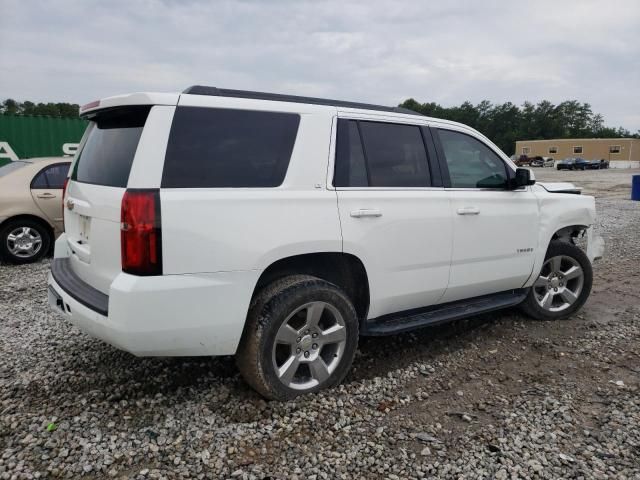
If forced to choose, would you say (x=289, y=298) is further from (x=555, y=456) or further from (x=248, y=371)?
(x=555, y=456)

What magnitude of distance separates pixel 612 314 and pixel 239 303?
4161mm

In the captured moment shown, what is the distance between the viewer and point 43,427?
282 cm

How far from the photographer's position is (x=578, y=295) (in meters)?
4.91

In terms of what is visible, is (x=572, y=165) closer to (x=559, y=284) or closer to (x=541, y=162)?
(x=541, y=162)

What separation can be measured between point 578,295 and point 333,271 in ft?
9.57

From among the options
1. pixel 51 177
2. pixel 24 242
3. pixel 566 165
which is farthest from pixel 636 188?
pixel 566 165

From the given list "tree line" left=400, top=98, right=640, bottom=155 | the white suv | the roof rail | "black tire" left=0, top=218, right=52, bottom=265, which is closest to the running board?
the white suv

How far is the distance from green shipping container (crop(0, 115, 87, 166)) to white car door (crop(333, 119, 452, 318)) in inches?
499

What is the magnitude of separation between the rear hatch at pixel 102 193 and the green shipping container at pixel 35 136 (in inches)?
470

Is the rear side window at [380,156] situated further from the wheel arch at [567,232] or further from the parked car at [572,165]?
the parked car at [572,165]

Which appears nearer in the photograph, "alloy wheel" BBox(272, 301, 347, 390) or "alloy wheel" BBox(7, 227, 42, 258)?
"alloy wheel" BBox(272, 301, 347, 390)

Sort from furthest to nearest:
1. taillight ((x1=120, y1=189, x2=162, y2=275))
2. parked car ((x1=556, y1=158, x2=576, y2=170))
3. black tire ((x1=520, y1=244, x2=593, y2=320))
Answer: parked car ((x1=556, y1=158, x2=576, y2=170)), black tire ((x1=520, y1=244, x2=593, y2=320)), taillight ((x1=120, y1=189, x2=162, y2=275))

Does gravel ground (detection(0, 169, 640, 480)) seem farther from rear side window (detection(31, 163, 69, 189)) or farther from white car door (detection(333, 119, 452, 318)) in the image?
rear side window (detection(31, 163, 69, 189))

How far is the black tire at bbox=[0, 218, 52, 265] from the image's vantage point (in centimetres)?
686
